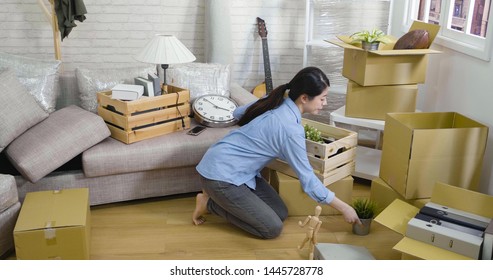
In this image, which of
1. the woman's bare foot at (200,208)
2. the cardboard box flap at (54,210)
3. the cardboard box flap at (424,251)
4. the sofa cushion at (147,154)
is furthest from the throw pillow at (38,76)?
the cardboard box flap at (424,251)

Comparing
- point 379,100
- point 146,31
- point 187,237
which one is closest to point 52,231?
point 187,237

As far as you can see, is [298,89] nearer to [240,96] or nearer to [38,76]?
[240,96]

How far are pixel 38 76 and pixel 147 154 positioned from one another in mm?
877

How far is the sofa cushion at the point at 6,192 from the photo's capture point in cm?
250

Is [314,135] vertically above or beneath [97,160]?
above

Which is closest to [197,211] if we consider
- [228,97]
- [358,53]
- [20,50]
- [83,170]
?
[83,170]

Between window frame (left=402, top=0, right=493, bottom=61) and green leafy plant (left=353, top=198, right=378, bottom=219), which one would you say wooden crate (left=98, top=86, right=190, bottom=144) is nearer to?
green leafy plant (left=353, top=198, right=378, bottom=219)

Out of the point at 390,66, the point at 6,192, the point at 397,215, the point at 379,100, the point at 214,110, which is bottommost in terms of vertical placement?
the point at 397,215

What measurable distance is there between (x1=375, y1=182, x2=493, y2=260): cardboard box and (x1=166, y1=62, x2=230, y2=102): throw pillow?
150 cm

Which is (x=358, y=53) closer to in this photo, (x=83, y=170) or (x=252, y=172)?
(x=252, y=172)

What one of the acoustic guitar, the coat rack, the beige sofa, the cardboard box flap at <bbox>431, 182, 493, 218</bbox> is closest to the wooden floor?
the beige sofa

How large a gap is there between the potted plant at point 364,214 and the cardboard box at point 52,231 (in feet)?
4.78

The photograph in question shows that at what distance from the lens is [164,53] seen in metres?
3.05

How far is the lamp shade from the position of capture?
3041 millimetres
